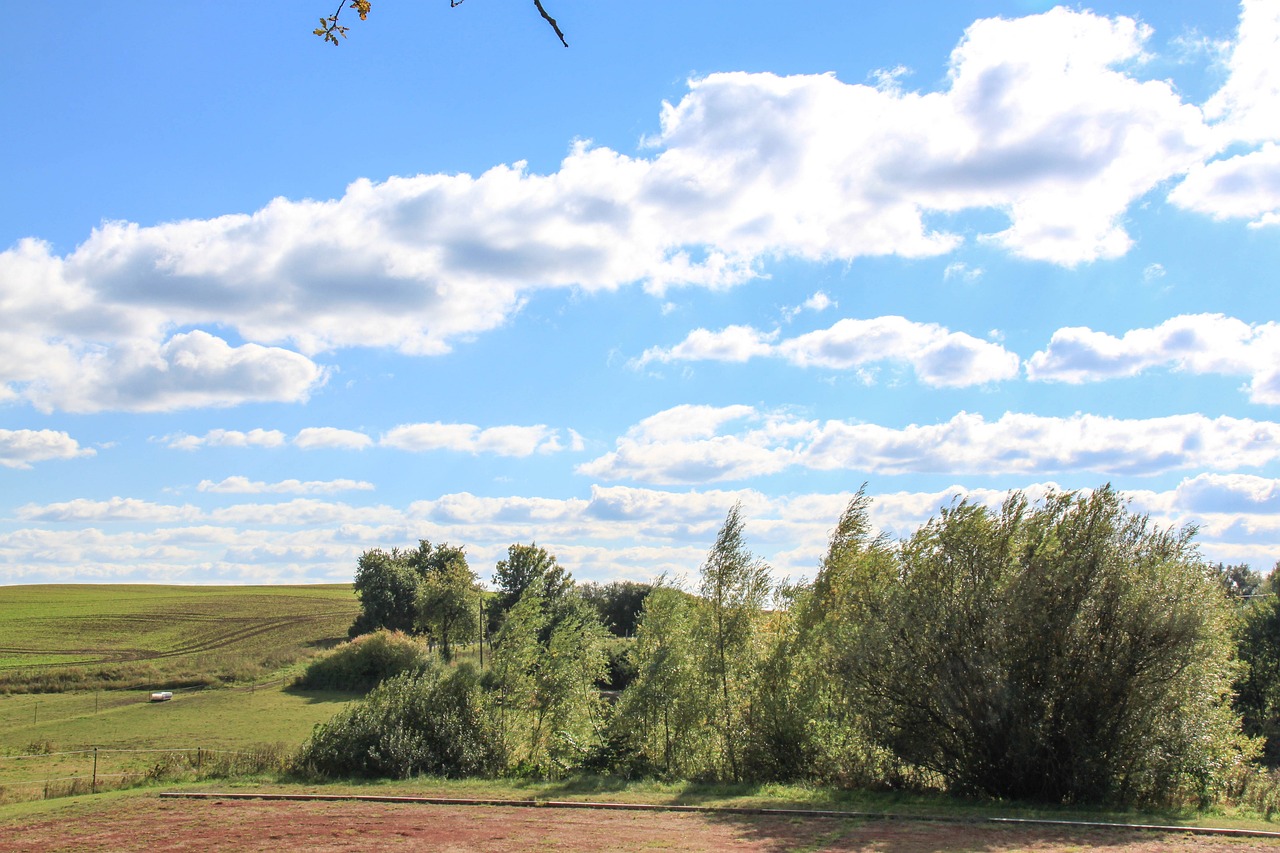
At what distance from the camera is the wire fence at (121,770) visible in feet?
82.7

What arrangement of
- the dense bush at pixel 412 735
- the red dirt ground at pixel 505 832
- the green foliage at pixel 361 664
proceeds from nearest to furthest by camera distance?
1. the red dirt ground at pixel 505 832
2. the dense bush at pixel 412 735
3. the green foliage at pixel 361 664

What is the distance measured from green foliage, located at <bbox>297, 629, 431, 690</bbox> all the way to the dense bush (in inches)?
1388

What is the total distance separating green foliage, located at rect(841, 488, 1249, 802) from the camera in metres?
21.0

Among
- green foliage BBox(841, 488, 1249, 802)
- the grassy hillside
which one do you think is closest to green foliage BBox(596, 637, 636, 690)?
green foliage BBox(841, 488, 1249, 802)

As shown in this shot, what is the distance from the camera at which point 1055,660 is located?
2198 centimetres

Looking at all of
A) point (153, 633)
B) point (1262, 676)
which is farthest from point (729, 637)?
point (153, 633)

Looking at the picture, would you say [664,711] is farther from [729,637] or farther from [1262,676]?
[1262,676]

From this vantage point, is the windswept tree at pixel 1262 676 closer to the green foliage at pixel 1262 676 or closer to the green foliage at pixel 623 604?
the green foliage at pixel 1262 676

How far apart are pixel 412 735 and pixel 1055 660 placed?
19.0m

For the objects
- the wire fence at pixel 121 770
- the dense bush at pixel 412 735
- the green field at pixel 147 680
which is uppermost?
the dense bush at pixel 412 735

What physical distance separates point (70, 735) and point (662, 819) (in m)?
37.4

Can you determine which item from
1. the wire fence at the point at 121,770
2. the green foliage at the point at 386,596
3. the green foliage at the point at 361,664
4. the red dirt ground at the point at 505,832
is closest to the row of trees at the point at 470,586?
the green foliage at the point at 386,596

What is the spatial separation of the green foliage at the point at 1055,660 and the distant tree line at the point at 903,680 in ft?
0.16

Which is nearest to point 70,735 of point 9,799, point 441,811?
point 9,799
